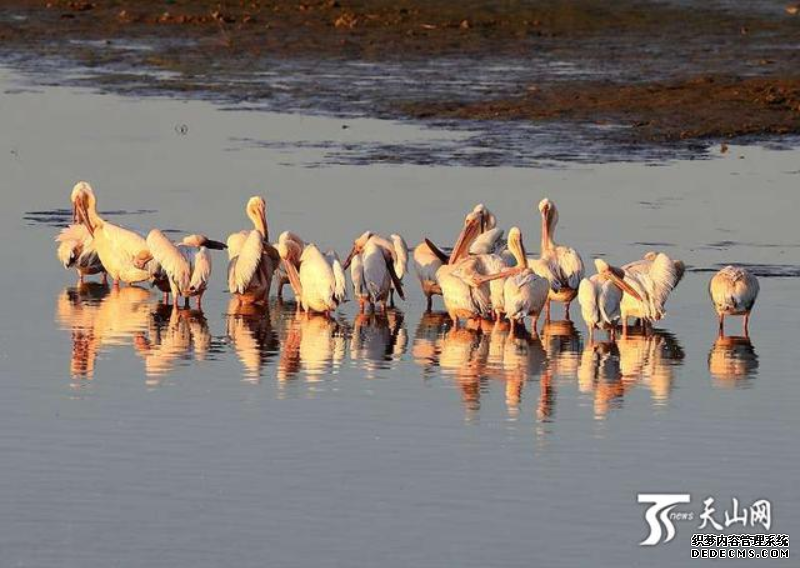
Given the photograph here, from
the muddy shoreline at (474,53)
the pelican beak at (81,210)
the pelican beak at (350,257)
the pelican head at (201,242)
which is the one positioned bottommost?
the pelican beak at (350,257)

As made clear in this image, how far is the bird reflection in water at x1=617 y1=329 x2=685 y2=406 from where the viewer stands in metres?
12.1

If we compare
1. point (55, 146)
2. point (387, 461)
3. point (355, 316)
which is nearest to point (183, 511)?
point (387, 461)

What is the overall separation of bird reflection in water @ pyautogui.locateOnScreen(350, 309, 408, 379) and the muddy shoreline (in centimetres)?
765

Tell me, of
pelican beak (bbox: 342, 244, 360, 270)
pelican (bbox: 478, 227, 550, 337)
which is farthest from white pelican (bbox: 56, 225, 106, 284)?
pelican (bbox: 478, 227, 550, 337)

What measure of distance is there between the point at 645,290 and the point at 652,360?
946 mm

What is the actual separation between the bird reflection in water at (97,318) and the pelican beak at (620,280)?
285 centimetres

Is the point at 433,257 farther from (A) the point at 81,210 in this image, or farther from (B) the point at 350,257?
(A) the point at 81,210

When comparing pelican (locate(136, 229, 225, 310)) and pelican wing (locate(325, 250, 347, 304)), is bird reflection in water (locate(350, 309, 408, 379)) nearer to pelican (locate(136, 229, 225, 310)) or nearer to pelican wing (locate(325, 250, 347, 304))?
pelican wing (locate(325, 250, 347, 304))

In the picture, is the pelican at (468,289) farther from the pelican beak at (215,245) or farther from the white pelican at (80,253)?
the white pelican at (80,253)

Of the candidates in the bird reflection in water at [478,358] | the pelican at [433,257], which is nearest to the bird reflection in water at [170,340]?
the bird reflection in water at [478,358]

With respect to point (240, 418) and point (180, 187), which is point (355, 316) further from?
point (180, 187)

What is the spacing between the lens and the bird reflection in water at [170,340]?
12523 millimetres

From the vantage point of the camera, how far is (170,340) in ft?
44.0

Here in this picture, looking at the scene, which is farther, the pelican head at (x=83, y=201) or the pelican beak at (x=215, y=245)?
the pelican head at (x=83, y=201)
